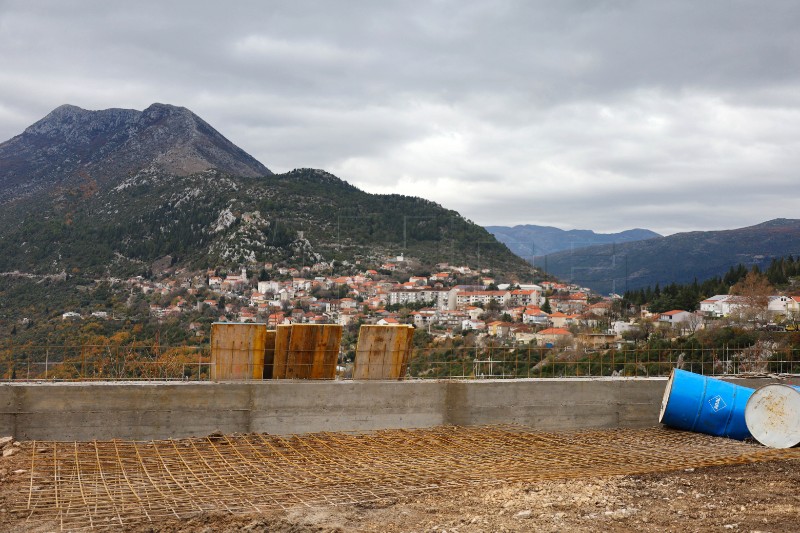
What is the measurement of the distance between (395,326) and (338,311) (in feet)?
88.6

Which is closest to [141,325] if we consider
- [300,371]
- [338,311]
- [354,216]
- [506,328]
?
[338,311]

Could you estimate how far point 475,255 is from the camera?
62.6 meters

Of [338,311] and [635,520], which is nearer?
[635,520]

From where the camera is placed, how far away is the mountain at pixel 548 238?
68875mm

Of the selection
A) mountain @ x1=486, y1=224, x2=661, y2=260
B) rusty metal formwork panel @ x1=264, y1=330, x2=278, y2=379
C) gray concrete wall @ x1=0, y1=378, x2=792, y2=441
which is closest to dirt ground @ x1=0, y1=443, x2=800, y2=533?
gray concrete wall @ x1=0, y1=378, x2=792, y2=441

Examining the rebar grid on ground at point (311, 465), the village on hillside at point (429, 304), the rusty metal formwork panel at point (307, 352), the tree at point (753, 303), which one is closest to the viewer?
the rebar grid on ground at point (311, 465)

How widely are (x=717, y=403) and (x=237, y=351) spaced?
21.9 feet

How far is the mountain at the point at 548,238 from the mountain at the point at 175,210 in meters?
5.16

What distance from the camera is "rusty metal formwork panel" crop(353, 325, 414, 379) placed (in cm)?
968

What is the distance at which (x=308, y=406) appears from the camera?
9.11 metres

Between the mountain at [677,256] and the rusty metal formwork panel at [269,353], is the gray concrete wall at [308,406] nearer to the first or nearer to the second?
the rusty metal formwork panel at [269,353]

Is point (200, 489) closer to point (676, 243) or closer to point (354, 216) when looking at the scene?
point (354, 216)

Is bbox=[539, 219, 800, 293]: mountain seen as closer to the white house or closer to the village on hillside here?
the village on hillside

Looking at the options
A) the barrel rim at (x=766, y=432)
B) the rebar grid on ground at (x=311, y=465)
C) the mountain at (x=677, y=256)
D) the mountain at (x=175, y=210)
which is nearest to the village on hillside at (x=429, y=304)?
the mountain at (x=175, y=210)
